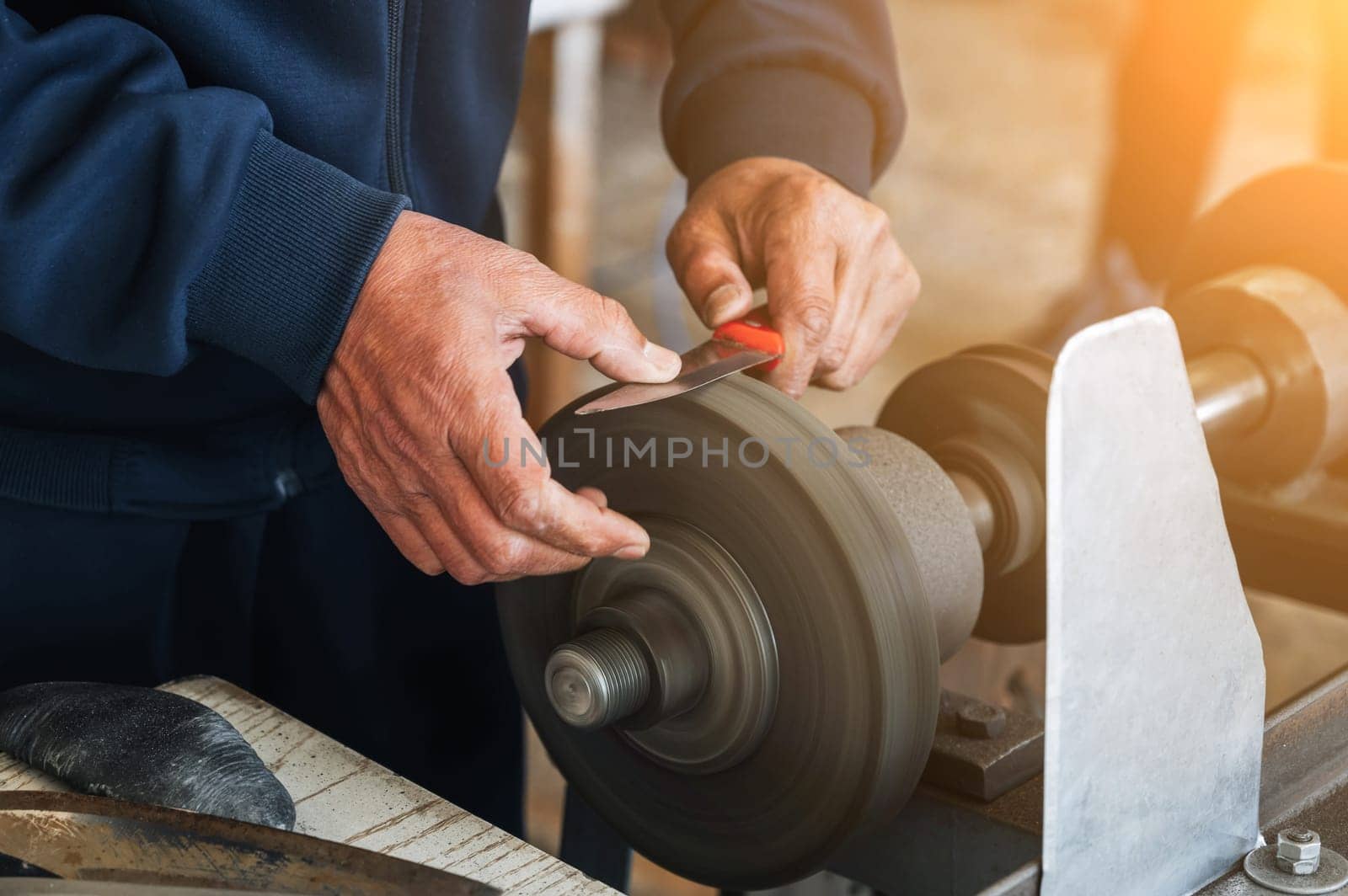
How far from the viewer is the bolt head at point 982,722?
0.96m

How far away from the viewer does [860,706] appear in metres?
0.85

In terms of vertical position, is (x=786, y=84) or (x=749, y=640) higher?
(x=786, y=84)

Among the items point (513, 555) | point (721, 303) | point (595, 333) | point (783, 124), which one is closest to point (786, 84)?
point (783, 124)

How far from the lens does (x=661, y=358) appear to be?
2.99 ft

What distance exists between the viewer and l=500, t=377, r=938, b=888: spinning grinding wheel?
85 centimetres

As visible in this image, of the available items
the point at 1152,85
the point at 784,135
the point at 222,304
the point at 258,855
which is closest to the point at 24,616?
the point at 222,304

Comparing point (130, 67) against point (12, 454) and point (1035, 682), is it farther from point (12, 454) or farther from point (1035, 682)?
point (1035, 682)

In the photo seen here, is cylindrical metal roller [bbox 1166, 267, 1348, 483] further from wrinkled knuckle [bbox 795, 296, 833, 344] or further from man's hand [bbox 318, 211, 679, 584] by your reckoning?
man's hand [bbox 318, 211, 679, 584]

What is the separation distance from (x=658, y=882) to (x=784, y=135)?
49.4 inches

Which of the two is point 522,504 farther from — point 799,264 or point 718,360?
point 799,264

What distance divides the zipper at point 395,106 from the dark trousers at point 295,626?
0.98ft

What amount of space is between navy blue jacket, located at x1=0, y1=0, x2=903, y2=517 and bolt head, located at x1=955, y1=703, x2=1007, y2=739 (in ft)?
1.67

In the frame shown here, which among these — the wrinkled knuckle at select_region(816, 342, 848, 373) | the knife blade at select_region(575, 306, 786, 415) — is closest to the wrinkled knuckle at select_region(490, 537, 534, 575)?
the knife blade at select_region(575, 306, 786, 415)

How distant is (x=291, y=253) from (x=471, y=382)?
0.14 metres
